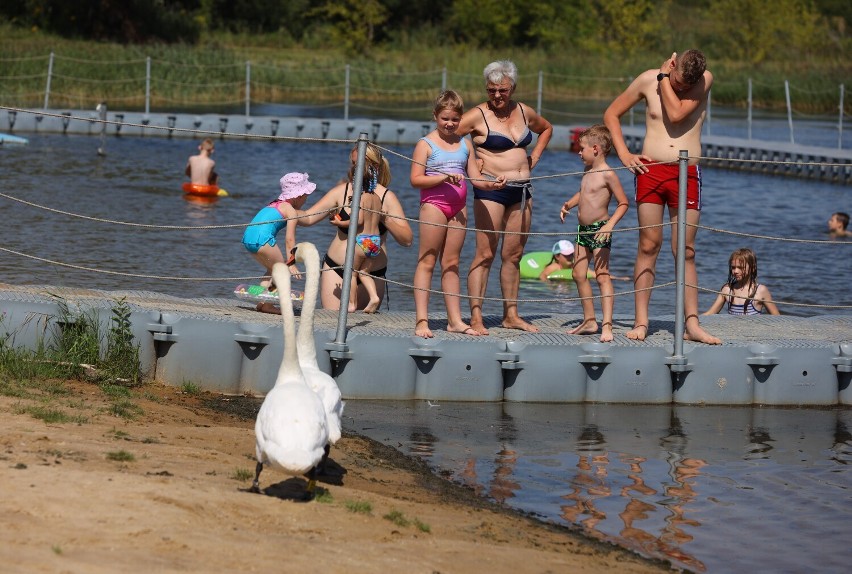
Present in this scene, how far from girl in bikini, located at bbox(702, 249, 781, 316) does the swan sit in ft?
18.2

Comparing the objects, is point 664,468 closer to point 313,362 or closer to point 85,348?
point 313,362

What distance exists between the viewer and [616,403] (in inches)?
394

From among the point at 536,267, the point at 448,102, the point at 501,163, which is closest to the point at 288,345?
Answer: the point at 448,102

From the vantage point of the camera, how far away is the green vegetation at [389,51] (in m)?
38.2

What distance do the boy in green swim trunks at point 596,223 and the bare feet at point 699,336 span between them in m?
0.64

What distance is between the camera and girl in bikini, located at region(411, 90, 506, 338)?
9469mm

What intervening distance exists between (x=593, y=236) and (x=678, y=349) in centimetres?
111

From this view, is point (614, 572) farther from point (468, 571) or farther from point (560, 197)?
point (560, 197)

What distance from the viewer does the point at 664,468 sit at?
27.9 ft

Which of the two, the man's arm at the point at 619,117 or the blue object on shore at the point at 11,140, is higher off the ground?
the blue object on shore at the point at 11,140

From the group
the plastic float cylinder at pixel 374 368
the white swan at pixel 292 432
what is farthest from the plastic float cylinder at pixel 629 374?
the white swan at pixel 292 432

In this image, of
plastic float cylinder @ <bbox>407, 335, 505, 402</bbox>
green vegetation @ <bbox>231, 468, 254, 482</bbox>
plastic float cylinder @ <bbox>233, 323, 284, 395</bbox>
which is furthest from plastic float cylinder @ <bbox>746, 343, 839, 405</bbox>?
green vegetation @ <bbox>231, 468, 254, 482</bbox>

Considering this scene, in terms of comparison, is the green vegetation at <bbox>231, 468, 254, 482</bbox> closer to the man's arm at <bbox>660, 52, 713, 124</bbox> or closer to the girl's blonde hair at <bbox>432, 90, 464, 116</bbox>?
the girl's blonde hair at <bbox>432, 90, 464, 116</bbox>

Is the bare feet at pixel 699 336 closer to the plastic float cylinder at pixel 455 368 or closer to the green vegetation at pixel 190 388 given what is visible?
the plastic float cylinder at pixel 455 368
